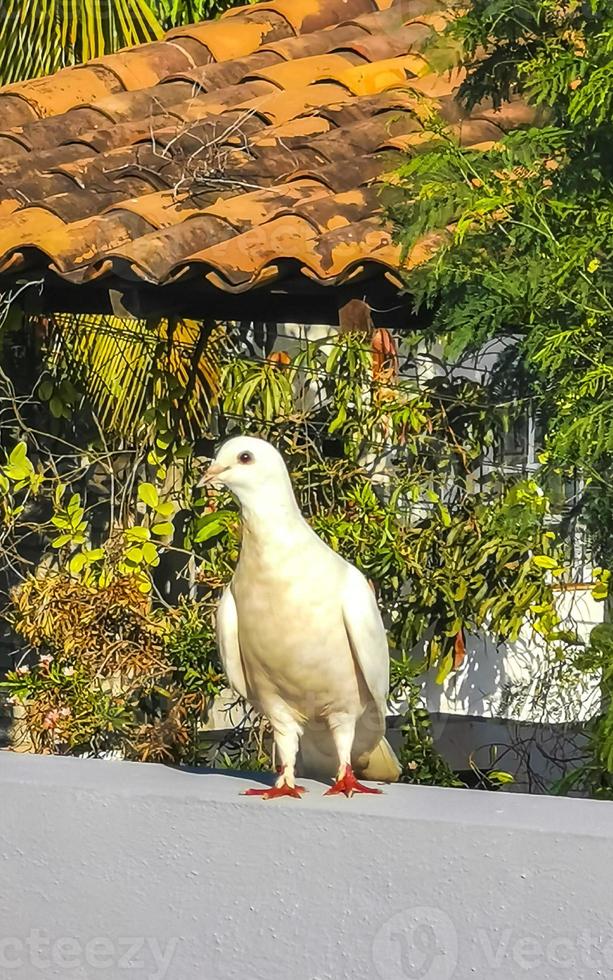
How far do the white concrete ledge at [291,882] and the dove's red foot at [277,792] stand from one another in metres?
0.04

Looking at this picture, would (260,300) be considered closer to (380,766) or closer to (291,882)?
(380,766)

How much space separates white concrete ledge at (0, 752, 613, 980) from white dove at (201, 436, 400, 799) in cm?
16

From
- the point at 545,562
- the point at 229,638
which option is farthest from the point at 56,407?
the point at 229,638

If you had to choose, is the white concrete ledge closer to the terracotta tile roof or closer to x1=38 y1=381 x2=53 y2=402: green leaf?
the terracotta tile roof

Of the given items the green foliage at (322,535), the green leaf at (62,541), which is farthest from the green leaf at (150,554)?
the green leaf at (62,541)

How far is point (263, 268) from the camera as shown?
3.96m

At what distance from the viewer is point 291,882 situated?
10.1ft

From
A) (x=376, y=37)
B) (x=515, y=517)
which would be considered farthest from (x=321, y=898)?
(x=376, y=37)

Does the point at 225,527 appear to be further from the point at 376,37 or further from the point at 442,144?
the point at 376,37

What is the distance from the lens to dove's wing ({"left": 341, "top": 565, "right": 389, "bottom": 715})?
3000 mm

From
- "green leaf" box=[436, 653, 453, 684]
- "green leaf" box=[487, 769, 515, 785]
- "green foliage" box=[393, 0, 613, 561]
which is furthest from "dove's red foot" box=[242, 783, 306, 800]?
"green leaf" box=[436, 653, 453, 684]

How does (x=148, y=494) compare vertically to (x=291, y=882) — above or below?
above

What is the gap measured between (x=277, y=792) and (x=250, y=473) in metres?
0.76

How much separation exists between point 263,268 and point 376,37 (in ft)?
7.85
